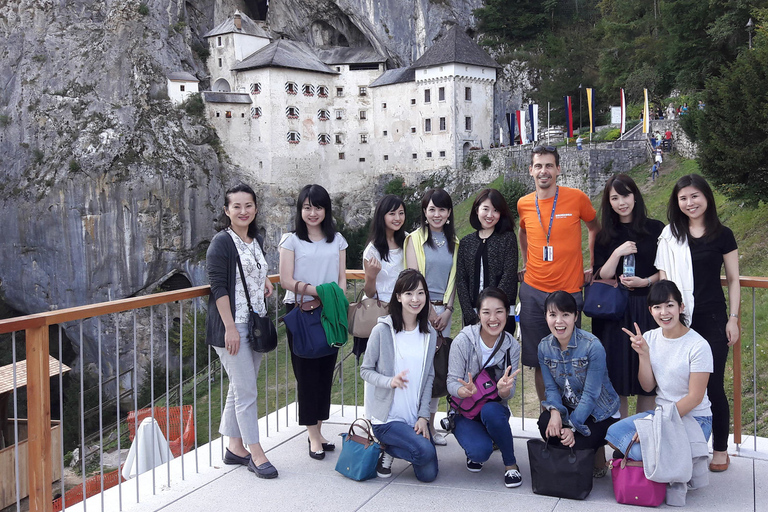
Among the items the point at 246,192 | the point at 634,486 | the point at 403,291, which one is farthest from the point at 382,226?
the point at 634,486

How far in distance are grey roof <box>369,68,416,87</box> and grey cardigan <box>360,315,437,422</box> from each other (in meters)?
37.7

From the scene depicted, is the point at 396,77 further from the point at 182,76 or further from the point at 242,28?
the point at 182,76

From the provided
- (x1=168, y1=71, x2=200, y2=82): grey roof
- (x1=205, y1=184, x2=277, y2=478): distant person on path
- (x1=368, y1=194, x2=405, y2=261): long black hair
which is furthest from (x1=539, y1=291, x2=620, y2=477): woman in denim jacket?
(x1=168, y1=71, x2=200, y2=82): grey roof

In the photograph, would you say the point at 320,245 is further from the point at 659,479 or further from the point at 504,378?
the point at 659,479

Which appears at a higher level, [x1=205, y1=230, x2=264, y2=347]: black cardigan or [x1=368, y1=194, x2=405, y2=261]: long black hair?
[x1=368, y1=194, x2=405, y2=261]: long black hair

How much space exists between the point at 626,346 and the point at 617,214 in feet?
3.14

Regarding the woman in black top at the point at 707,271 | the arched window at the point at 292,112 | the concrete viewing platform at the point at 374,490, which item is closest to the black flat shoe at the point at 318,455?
the concrete viewing platform at the point at 374,490

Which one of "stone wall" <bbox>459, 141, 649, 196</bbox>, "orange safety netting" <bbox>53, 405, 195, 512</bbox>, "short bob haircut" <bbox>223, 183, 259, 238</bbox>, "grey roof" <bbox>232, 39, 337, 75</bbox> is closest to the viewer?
"short bob haircut" <bbox>223, 183, 259, 238</bbox>

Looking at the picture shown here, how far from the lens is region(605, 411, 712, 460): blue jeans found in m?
4.39

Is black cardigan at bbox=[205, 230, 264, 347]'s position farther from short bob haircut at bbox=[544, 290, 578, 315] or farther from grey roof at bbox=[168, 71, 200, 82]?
grey roof at bbox=[168, 71, 200, 82]

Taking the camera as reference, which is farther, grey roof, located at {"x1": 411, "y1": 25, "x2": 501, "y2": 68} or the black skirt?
grey roof, located at {"x1": 411, "y1": 25, "x2": 501, "y2": 68}

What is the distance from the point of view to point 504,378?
467 centimetres

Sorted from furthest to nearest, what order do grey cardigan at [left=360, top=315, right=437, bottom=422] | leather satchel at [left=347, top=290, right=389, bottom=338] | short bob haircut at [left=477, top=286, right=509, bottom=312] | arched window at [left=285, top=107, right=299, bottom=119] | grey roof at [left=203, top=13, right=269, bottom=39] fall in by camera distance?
grey roof at [left=203, top=13, right=269, bottom=39]
arched window at [left=285, top=107, right=299, bottom=119]
leather satchel at [left=347, top=290, right=389, bottom=338]
grey cardigan at [left=360, top=315, right=437, bottom=422]
short bob haircut at [left=477, top=286, right=509, bottom=312]

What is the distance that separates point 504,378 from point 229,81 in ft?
134
